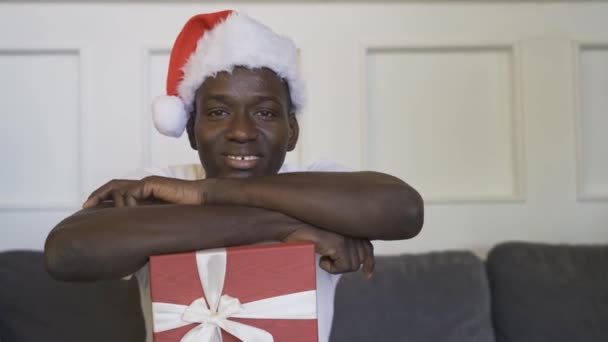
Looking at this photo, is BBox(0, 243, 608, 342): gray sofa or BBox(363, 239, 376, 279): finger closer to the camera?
BBox(363, 239, 376, 279): finger

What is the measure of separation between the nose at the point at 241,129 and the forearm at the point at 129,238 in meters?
0.16

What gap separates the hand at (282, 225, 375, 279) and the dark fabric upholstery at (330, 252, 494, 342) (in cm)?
52

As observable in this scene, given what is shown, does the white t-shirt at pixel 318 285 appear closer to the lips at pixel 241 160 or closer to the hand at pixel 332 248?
the hand at pixel 332 248

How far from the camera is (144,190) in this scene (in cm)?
83

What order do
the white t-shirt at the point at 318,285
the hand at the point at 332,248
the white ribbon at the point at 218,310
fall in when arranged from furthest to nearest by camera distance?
1. the white t-shirt at the point at 318,285
2. the hand at the point at 332,248
3. the white ribbon at the point at 218,310

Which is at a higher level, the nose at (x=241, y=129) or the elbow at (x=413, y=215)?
the nose at (x=241, y=129)

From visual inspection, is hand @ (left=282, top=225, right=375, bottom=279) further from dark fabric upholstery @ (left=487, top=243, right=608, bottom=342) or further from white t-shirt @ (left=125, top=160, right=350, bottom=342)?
dark fabric upholstery @ (left=487, top=243, right=608, bottom=342)

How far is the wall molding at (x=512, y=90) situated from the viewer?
1589 mm

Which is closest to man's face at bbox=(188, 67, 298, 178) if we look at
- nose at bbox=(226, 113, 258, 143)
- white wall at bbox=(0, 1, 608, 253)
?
nose at bbox=(226, 113, 258, 143)

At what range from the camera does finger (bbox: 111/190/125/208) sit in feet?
2.74

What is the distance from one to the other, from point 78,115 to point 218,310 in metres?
1.12

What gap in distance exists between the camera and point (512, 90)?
5.34ft

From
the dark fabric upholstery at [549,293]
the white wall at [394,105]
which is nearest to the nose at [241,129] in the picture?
the white wall at [394,105]

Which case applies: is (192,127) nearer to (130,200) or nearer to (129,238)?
(130,200)
